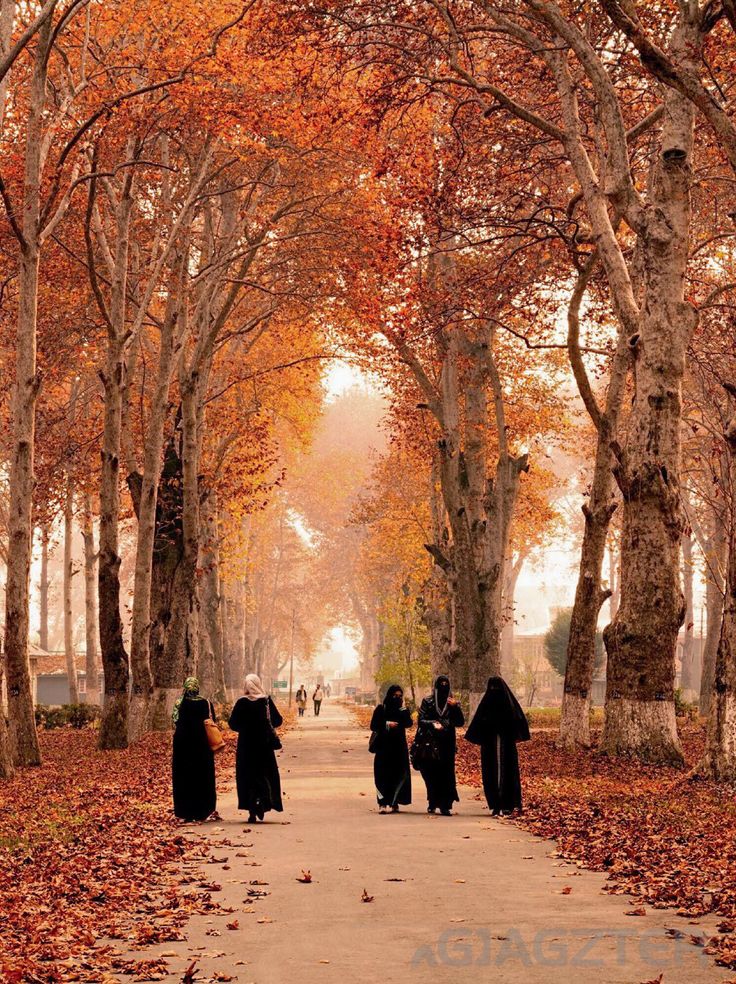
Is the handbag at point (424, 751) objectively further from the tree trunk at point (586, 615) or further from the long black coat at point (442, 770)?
the tree trunk at point (586, 615)

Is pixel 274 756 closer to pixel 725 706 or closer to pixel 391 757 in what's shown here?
pixel 391 757

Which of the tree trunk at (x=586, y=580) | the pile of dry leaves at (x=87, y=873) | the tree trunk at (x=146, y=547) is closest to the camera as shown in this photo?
the pile of dry leaves at (x=87, y=873)

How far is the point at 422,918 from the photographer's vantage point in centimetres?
814

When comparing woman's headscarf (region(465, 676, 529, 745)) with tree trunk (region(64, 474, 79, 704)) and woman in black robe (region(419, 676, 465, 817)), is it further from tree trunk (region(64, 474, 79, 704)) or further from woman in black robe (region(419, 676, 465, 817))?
tree trunk (region(64, 474, 79, 704))

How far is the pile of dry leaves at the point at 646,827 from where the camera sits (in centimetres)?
888

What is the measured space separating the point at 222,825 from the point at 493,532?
1877cm

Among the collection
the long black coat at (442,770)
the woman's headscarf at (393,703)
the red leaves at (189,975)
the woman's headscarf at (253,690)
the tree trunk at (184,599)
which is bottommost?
the red leaves at (189,975)

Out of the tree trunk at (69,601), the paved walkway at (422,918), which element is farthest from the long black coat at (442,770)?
the tree trunk at (69,601)

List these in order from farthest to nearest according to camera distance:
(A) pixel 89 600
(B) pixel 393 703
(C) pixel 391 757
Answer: (A) pixel 89 600
(B) pixel 393 703
(C) pixel 391 757

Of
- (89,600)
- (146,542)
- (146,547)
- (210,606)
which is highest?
(146,542)

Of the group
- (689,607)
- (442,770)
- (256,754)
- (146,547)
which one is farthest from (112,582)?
(689,607)

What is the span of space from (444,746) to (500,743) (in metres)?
0.82

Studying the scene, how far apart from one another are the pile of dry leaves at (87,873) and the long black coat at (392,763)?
2.56 metres

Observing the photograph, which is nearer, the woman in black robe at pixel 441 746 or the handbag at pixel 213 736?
the handbag at pixel 213 736
